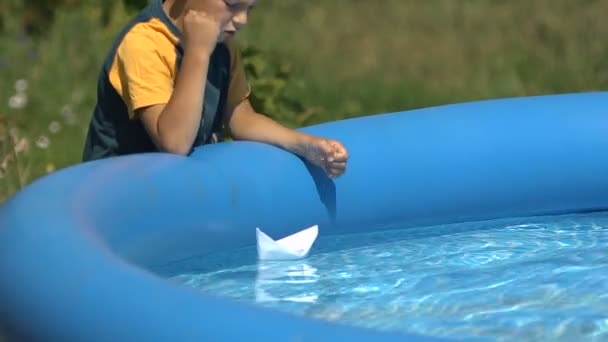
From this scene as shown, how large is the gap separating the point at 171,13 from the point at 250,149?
35cm

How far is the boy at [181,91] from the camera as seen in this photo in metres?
2.91

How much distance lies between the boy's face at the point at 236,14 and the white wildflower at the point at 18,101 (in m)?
1.81

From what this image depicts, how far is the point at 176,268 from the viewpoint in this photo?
2.90 m

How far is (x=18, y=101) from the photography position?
4.66 meters

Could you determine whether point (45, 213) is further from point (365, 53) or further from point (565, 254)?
point (365, 53)

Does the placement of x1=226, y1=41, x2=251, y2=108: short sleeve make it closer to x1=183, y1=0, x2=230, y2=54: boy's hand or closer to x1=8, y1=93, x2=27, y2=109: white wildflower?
x1=183, y1=0, x2=230, y2=54: boy's hand

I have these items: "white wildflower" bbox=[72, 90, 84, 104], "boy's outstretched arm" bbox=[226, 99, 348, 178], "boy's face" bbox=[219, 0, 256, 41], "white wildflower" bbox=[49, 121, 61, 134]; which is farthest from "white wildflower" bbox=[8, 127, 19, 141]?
"boy's face" bbox=[219, 0, 256, 41]

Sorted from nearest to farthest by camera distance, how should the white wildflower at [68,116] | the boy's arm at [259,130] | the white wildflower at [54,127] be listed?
the boy's arm at [259,130] → the white wildflower at [54,127] → the white wildflower at [68,116]

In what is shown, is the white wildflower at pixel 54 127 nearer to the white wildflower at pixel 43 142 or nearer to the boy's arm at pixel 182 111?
the white wildflower at pixel 43 142

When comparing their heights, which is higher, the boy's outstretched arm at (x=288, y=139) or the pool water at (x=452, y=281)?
the boy's outstretched arm at (x=288, y=139)

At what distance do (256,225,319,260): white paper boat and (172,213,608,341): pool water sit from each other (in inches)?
0.8

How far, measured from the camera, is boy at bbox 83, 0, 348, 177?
9.54ft

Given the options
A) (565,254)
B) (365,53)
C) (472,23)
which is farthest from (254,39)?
(565,254)

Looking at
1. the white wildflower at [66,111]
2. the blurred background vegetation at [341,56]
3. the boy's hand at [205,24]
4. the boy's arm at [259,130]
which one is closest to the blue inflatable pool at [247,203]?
the boy's arm at [259,130]
